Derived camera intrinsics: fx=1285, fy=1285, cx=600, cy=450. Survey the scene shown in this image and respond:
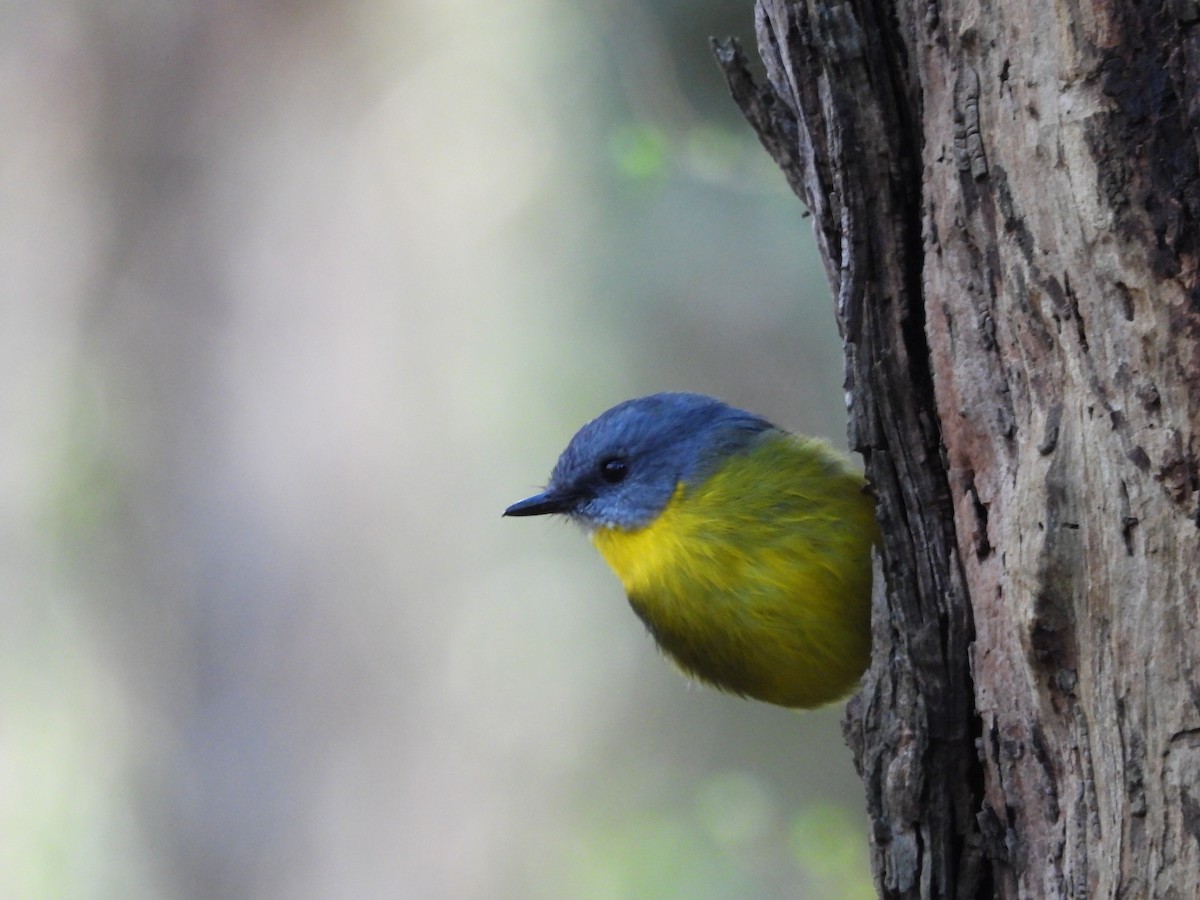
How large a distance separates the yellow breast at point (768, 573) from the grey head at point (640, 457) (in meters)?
0.08

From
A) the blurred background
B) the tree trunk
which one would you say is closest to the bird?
the tree trunk

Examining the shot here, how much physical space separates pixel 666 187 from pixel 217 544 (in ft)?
8.46

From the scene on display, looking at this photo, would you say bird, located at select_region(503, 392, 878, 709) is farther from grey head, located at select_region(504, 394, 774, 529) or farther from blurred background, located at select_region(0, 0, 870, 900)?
blurred background, located at select_region(0, 0, 870, 900)

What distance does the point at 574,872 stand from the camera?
642 centimetres

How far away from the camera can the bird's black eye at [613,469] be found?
3662mm

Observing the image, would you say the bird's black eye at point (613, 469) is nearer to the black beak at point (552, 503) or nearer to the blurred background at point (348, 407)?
the black beak at point (552, 503)

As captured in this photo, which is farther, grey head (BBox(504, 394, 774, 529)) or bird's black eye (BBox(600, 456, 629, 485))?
bird's black eye (BBox(600, 456, 629, 485))

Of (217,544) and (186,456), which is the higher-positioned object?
→ (186,456)

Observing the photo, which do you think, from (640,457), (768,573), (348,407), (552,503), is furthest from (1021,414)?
(348,407)

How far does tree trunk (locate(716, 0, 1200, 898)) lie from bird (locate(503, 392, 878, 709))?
60 cm

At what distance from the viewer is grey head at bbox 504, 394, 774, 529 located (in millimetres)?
3496

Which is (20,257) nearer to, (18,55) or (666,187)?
(18,55)

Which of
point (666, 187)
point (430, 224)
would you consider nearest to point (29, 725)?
point (430, 224)

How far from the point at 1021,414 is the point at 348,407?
4.36 metres
